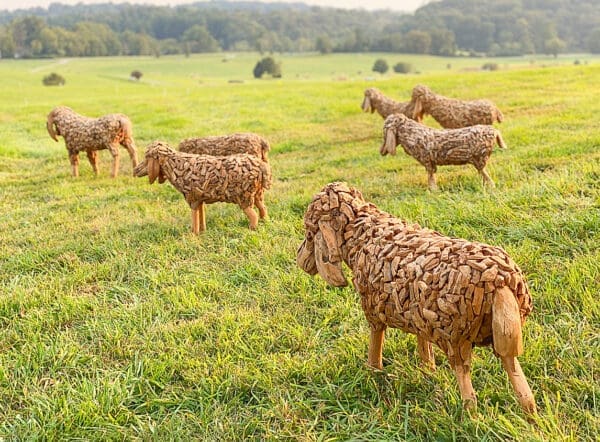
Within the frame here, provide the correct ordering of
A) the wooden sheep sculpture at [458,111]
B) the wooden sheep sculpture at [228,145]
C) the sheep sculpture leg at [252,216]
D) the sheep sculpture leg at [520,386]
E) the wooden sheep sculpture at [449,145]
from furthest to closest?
1. the wooden sheep sculpture at [458,111]
2. the wooden sheep sculpture at [228,145]
3. the wooden sheep sculpture at [449,145]
4. the sheep sculpture leg at [252,216]
5. the sheep sculpture leg at [520,386]

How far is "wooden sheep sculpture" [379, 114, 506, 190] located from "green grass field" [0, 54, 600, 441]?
14.2 inches

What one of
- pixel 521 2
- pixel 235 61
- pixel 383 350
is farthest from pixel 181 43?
pixel 383 350

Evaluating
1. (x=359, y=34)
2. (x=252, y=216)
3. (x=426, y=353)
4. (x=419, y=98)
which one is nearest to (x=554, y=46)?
(x=359, y=34)

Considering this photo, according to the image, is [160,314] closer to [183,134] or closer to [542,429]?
[542,429]

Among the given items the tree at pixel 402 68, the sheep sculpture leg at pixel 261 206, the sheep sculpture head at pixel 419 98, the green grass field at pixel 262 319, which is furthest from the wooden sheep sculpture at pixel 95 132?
the tree at pixel 402 68

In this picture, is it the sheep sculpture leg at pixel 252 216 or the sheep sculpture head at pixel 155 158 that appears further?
the sheep sculpture head at pixel 155 158

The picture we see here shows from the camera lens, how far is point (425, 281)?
2.81 m

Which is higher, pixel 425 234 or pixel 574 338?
pixel 425 234

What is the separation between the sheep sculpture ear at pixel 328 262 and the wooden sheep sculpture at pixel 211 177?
3.14 metres

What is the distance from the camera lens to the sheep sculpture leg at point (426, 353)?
3.42 meters

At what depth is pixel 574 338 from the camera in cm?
354

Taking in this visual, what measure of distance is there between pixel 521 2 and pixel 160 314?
158 metres

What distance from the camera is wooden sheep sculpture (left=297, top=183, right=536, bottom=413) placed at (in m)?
2.63

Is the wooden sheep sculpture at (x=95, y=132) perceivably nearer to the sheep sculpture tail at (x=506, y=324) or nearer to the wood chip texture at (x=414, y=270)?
the wood chip texture at (x=414, y=270)
